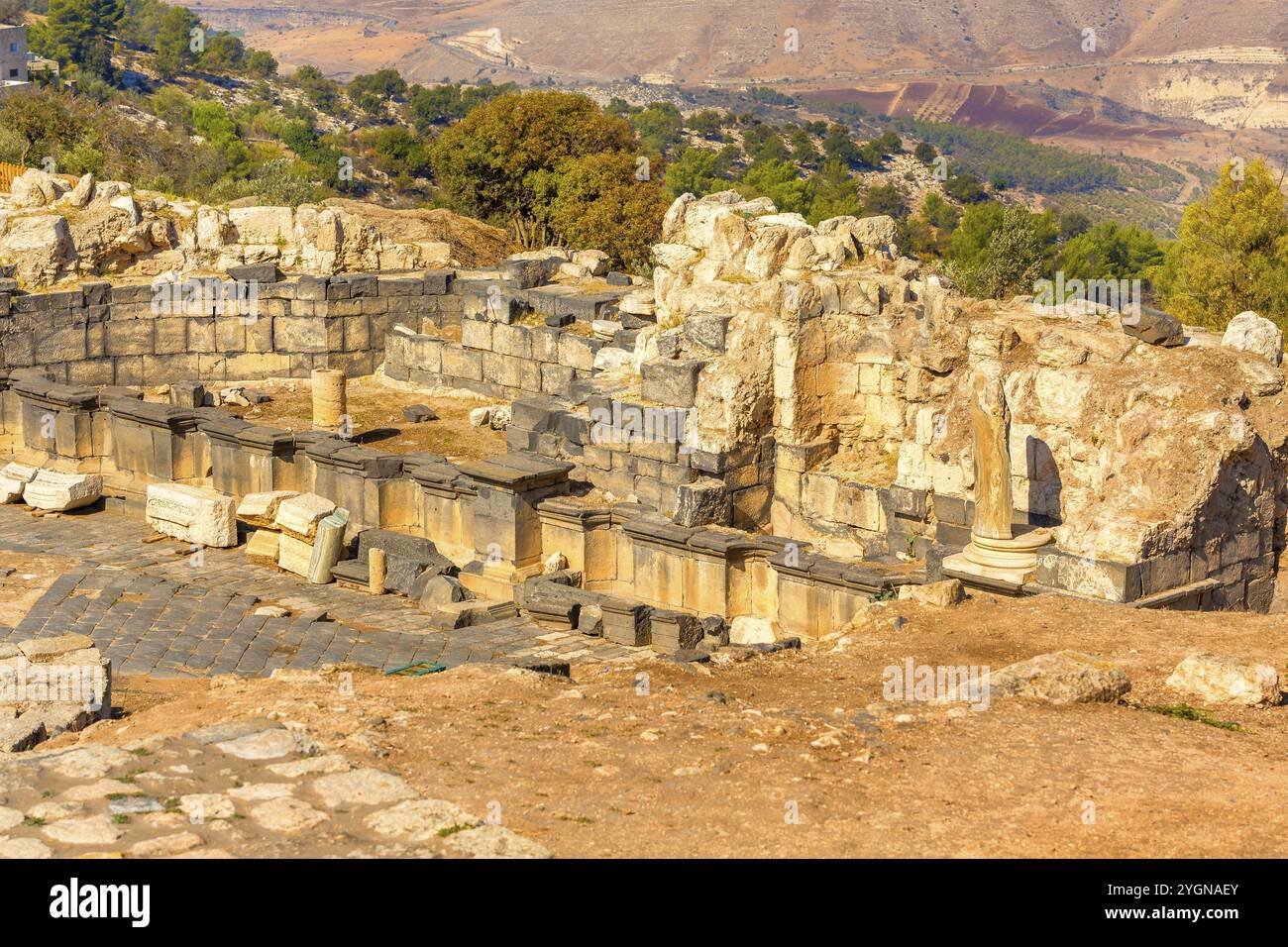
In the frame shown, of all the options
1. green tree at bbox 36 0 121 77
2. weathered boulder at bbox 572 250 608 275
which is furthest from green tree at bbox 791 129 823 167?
weathered boulder at bbox 572 250 608 275

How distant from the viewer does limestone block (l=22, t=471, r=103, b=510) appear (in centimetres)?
2166

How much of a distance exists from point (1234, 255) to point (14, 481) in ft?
92.4

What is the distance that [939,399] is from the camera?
19.6 meters

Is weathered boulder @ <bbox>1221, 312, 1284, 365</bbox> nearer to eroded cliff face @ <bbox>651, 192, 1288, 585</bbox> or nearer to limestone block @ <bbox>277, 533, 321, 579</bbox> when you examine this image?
eroded cliff face @ <bbox>651, 192, 1288, 585</bbox>

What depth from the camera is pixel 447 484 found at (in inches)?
795

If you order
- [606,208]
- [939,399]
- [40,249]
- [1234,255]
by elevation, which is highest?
[606,208]

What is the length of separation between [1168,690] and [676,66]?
14006 centimetres

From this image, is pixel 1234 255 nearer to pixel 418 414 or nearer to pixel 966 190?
pixel 418 414

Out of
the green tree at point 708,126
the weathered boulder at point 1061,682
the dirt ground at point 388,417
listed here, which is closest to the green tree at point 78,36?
the green tree at point 708,126

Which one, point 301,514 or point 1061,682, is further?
point 301,514

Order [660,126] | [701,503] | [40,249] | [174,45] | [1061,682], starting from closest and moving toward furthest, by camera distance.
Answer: [1061,682] → [701,503] → [40,249] → [174,45] → [660,126]

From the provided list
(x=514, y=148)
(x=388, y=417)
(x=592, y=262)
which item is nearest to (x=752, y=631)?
(x=388, y=417)

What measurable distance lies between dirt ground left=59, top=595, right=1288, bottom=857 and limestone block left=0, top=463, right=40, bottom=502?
26.9ft

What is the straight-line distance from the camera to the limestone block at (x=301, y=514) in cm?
1969
